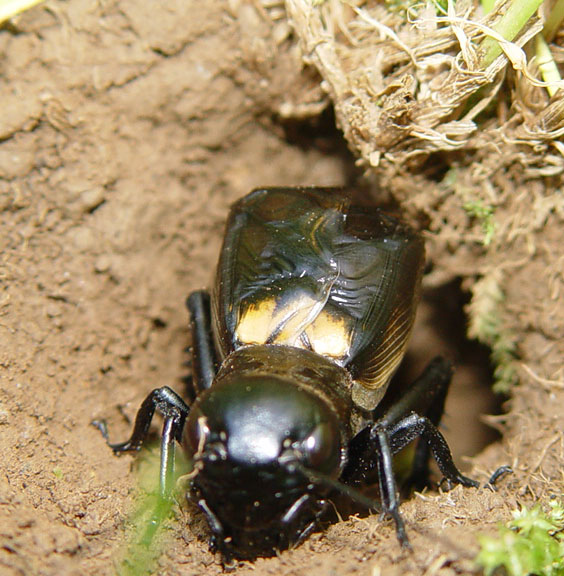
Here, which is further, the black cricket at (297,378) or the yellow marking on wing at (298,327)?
the yellow marking on wing at (298,327)

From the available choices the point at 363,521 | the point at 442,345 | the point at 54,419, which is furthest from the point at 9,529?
the point at 442,345

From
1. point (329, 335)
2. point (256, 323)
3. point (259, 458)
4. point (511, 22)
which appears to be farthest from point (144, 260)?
point (511, 22)

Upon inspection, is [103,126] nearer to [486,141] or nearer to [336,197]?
[336,197]

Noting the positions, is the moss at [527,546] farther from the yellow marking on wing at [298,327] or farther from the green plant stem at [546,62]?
the green plant stem at [546,62]

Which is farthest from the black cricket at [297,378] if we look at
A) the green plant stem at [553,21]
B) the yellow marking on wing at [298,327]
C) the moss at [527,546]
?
the green plant stem at [553,21]

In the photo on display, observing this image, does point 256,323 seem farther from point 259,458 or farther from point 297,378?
point 259,458

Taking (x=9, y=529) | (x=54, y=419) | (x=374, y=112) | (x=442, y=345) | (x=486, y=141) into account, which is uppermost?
(x=374, y=112)
